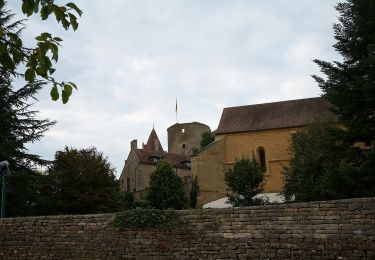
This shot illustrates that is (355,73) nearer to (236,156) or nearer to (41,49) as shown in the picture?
(41,49)

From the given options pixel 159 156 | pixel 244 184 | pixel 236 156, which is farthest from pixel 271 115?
pixel 159 156

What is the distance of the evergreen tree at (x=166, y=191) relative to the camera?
34203mm

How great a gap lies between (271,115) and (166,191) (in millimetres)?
12182

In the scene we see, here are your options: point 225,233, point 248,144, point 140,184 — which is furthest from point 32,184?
point 140,184

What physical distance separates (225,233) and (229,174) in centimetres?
1805

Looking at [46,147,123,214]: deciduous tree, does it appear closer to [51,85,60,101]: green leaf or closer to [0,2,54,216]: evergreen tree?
[0,2,54,216]: evergreen tree

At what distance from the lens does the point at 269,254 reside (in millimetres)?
10867

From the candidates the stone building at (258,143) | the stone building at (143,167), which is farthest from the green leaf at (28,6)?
the stone building at (143,167)

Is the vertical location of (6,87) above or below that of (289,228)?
above

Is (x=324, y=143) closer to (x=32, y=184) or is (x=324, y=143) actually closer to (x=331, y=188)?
(x=331, y=188)

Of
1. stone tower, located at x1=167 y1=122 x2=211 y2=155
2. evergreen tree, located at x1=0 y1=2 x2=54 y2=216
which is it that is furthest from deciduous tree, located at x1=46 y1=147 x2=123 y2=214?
stone tower, located at x1=167 y1=122 x2=211 y2=155

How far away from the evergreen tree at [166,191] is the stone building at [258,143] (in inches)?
134

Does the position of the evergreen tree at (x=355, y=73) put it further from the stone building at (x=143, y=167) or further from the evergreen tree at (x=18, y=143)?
the stone building at (x=143, y=167)

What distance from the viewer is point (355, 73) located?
54.7ft
